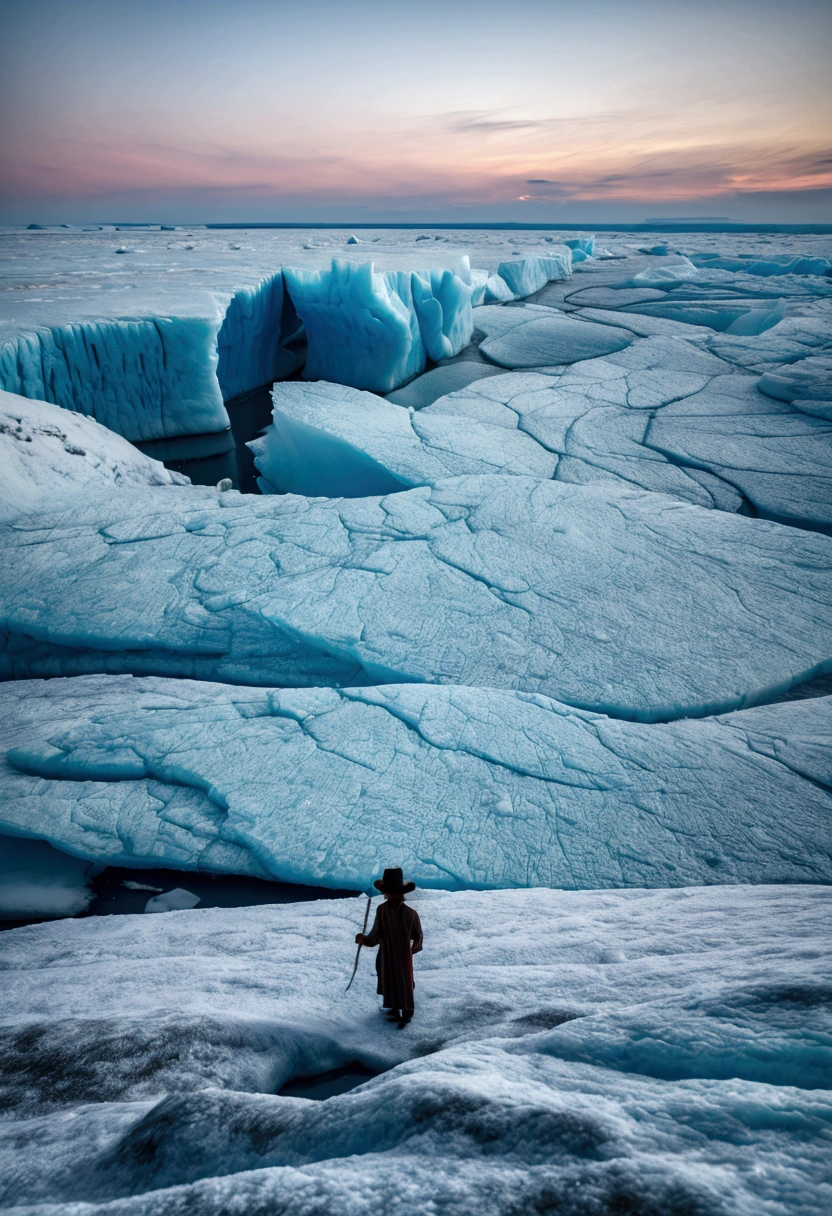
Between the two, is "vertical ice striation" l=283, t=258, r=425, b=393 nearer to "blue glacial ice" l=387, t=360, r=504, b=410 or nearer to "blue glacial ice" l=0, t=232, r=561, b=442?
"blue glacial ice" l=0, t=232, r=561, b=442

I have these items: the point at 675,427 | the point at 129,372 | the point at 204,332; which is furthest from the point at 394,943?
the point at 129,372

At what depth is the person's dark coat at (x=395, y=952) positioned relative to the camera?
4.25 feet

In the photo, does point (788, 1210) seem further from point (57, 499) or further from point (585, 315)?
point (585, 315)

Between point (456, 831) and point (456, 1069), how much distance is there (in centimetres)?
112

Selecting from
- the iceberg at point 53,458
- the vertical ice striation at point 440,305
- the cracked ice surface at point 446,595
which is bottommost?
the cracked ice surface at point 446,595

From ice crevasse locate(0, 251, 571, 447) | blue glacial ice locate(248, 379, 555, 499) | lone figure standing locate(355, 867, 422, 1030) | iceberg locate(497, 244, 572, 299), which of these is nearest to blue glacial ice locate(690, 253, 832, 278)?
iceberg locate(497, 244, 572, 299)

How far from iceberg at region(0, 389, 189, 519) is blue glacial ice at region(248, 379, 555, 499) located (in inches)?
→ 39.2

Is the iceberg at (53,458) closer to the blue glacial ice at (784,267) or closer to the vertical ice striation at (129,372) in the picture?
the vertical ice striation at (129,372)

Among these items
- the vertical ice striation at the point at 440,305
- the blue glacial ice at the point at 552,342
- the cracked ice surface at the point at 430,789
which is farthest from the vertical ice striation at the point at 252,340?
the cracked ice surface at the point at 430,789

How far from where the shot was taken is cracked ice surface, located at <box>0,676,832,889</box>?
198 centimetres

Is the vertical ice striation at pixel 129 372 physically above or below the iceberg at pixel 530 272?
below

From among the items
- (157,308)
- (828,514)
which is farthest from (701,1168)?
(157,308)

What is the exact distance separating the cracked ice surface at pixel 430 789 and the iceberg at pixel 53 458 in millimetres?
2016

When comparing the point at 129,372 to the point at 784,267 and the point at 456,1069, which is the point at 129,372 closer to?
the point at 456,1069
